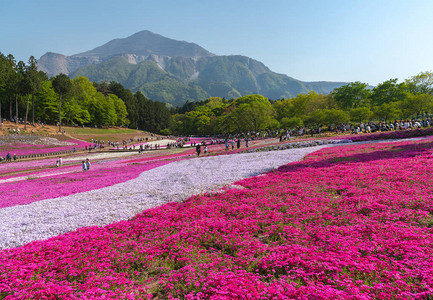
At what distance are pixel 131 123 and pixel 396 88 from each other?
13739cm

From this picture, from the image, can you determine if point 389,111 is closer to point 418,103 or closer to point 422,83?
point 418,103

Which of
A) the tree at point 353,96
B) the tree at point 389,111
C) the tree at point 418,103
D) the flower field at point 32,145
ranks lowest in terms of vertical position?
the flower field at point 32,145

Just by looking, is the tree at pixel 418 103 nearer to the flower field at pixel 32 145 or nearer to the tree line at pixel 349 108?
the tree line at pixel 349 108

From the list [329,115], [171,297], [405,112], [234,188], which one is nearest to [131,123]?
[329,115]

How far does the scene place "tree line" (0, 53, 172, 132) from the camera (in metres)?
75.0

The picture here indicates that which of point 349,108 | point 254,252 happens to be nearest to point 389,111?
point 349,108

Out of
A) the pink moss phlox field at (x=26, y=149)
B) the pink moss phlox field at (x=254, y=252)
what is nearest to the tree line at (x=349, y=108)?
the pink moss phlox field at (x=26, y=149)

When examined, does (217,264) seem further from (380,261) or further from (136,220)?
(136,220)

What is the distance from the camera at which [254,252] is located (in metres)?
7.84

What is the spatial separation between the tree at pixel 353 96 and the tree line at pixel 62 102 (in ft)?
344

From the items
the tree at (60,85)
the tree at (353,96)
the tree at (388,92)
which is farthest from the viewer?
the tree at (353,96)

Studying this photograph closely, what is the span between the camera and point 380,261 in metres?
6.58

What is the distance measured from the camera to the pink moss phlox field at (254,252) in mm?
5930

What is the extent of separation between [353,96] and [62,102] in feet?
381
